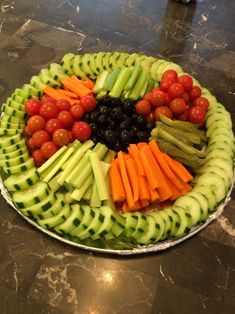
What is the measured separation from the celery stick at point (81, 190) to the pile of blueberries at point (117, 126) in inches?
10.6

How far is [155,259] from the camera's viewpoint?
1.70 metres

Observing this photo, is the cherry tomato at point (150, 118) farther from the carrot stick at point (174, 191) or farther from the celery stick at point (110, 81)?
the carrot stick at point (174, 191)

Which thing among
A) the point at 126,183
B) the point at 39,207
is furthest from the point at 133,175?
the point at 39,207

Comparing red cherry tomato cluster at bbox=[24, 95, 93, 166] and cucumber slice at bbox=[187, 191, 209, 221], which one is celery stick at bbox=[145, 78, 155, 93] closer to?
red cherry tomato cluster at bbox=[24, 95, 93, 166]

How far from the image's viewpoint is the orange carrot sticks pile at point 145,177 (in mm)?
1763

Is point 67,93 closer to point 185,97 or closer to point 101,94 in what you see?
point 101,94

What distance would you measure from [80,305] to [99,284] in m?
0.12

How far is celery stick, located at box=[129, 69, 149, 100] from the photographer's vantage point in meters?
2.22

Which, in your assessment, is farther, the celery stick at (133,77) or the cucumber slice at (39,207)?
the celery stick at (133,77)

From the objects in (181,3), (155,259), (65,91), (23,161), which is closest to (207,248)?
(155,259)

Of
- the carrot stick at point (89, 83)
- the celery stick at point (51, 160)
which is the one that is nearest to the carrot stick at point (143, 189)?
the celery stick at point (51, 160)

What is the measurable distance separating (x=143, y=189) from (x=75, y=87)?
2.78 feet

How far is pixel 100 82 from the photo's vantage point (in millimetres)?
2268

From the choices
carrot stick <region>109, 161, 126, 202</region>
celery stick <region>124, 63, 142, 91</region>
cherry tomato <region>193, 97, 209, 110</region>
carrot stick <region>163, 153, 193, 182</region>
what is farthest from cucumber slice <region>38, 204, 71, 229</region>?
cherry tomato <region>193, 97, 209, 110</region>
